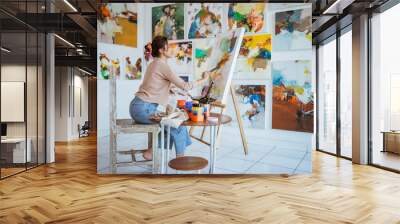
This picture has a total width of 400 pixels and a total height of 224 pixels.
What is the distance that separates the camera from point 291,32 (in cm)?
547

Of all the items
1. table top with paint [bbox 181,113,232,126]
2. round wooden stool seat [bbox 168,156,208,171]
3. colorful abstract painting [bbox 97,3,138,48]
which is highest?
colorful abstract painting [bbox 97,3,138,48]

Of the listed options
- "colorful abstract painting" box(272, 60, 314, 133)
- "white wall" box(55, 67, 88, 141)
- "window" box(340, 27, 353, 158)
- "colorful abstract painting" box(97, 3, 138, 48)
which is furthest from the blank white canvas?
"white wall" box(55, 67, 88, 141)

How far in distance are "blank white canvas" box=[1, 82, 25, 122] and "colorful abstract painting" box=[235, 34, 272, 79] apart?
3.75 m

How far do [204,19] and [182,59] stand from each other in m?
0.75

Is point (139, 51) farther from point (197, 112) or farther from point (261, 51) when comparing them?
point (261, 51)

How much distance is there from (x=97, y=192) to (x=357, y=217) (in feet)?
10.3

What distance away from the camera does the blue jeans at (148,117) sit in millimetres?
5289

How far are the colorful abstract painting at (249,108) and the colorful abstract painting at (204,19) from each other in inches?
39.7

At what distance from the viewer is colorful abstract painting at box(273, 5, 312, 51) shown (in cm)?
546

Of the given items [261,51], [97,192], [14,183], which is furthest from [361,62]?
[14,183]

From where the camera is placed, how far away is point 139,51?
5414 mm

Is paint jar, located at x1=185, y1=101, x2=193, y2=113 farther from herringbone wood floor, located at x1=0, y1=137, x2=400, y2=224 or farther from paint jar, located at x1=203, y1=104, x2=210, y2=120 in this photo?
herringbone wood floor, located at x1=0, y1=137, x2=400, y2=224

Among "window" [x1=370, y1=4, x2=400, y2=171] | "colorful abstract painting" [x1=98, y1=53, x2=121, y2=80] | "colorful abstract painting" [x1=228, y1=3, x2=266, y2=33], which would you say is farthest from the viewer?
"window" [x1=370, y1=4, x2=400, y2=171]

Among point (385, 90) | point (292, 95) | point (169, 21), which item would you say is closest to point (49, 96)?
point (169, 21)
